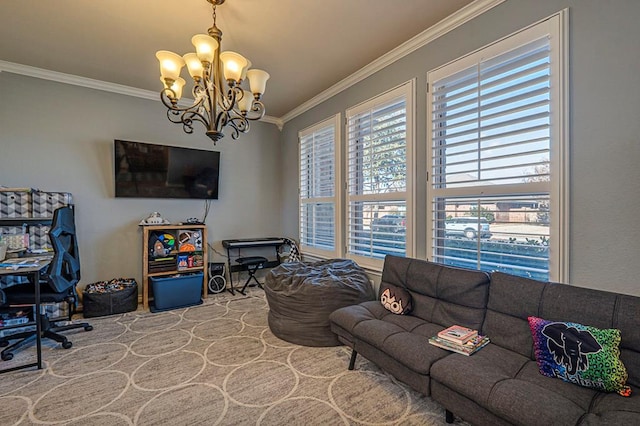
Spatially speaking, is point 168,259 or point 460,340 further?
point 168,259

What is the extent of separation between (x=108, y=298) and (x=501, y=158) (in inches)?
169

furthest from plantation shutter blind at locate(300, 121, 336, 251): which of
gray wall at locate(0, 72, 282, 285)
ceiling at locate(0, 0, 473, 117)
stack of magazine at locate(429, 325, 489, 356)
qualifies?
stack of magazine at locate(429, 325, 489, 356)

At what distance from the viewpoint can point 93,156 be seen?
12.4 ft

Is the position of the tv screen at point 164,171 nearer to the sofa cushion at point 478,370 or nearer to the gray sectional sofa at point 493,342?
the gray sectional sofa at point 493,342

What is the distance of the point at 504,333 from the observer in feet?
6.12

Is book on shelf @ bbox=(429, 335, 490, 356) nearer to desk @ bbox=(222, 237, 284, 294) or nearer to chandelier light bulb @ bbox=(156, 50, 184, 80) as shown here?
chandelier light bulb @ bbox=(156, 50, 184, 80)

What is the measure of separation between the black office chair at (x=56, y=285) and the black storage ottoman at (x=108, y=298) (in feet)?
1.58

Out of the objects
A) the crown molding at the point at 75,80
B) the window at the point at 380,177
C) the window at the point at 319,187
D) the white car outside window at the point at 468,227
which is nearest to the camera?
the white car outside window at the point at 468,227

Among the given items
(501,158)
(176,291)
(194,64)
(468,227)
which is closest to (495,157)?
(501,158)

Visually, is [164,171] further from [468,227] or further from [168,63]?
[468,227]

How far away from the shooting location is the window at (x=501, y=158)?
1.97 metres

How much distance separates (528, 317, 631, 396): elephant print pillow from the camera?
139 centimetres

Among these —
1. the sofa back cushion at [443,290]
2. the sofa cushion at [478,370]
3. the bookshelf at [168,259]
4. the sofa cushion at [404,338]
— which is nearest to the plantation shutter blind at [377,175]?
the sofa back cushion at [443,290]

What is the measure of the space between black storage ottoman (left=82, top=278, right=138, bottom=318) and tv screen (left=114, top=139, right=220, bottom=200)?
118 cm
